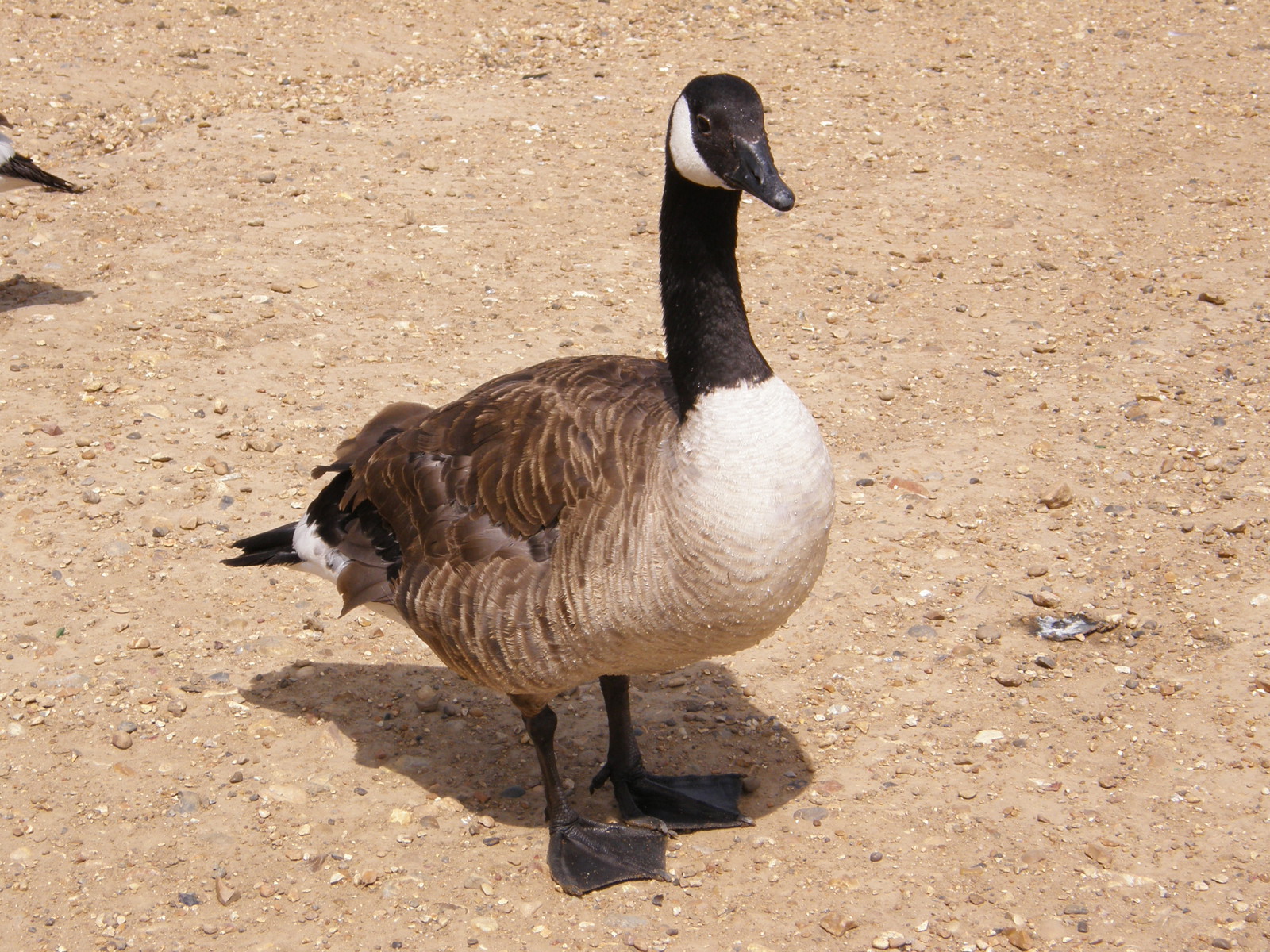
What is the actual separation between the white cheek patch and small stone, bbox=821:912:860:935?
91.5 inches

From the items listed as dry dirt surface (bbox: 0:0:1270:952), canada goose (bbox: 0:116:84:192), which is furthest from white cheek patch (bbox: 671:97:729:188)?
canada goose (bbox: 0:116:84:192)

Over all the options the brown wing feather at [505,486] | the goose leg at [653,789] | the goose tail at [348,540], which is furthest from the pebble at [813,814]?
the goose tail at [348,540]

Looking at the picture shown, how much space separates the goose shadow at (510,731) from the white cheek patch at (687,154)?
225 centimetres

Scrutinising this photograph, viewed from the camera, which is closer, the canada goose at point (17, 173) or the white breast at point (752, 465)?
the white breast at point (752, 465)

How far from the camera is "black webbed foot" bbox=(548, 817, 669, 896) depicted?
430cm

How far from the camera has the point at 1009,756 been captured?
4.72 m

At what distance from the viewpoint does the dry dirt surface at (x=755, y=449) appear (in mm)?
4266

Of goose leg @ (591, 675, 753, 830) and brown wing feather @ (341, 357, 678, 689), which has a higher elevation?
brown wing feather @ (341, 357, 678, 689)

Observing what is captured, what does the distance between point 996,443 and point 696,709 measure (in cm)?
243

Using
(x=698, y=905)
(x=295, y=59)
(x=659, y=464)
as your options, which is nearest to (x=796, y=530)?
(x=659, y=464)

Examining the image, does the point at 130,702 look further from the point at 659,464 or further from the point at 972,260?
the point at 972,260

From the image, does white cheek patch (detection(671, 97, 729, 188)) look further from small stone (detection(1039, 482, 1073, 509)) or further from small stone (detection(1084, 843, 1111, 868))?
small stone (detection(1039, 482, 1073, 509))

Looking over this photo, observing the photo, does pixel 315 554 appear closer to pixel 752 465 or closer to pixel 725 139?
pixel 752 465

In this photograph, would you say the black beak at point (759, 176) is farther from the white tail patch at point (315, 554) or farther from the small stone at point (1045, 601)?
the small stone at point (1045, 601)
